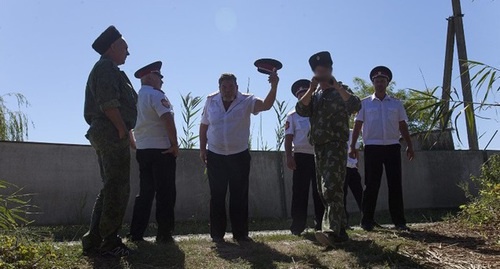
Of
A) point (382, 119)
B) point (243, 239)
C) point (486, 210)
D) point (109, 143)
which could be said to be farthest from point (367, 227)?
point (109, 143)

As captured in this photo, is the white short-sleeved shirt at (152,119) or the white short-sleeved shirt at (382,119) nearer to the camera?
the white short-sleeved shirt at (152,119)

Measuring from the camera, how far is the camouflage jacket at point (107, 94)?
407 centimetres

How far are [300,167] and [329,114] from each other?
1.27 m

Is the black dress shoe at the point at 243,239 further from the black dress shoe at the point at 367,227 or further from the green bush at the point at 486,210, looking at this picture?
the green bush at the point at 486,210

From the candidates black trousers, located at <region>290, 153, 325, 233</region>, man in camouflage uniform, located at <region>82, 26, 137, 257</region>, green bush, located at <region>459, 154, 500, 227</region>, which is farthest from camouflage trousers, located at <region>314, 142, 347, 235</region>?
green bush, located at <region>459, 154, 500, 227</region>

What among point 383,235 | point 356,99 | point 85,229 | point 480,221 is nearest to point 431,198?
point 480,221

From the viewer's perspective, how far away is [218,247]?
4.89 meters

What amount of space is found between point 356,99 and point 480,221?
2.43 meters

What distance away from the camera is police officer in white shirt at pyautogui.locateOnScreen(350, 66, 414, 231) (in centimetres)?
614

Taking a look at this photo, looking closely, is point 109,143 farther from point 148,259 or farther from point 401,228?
point 401,228

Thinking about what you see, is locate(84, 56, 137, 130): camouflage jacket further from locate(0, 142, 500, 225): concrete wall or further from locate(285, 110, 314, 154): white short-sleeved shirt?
locate(0, 142, 500, 225): concrete wall

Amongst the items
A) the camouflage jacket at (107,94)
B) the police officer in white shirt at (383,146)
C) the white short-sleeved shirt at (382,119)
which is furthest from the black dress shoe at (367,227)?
the camouflage jacket at (107,94)

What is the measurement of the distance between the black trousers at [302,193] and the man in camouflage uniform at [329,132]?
1003mm

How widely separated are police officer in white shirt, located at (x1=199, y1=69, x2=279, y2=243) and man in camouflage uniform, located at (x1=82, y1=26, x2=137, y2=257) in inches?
52.3
